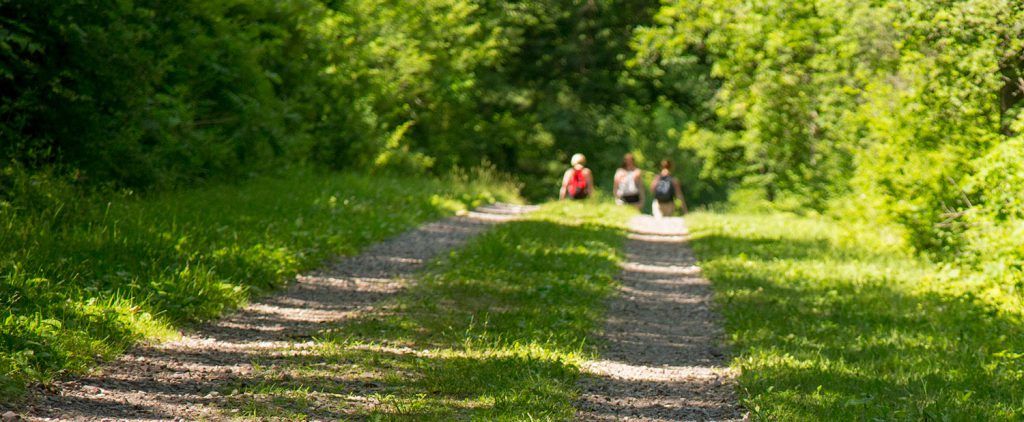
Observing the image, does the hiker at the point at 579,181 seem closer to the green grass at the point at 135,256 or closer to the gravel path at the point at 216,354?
the green grass at the point at 135,256

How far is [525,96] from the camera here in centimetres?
3662

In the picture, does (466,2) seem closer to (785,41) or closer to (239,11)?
(785,41)

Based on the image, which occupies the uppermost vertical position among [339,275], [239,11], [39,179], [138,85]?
[239,11]

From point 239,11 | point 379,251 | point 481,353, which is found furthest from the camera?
point 239,11

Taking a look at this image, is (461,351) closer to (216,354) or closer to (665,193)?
(216,354)

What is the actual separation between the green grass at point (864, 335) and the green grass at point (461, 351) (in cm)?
123

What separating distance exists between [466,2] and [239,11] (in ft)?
51.3

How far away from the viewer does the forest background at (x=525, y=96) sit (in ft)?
40.3

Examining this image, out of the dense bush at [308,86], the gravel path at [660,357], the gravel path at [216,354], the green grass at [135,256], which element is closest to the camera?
the gravel path at [216,354]

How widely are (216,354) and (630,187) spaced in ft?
54.6

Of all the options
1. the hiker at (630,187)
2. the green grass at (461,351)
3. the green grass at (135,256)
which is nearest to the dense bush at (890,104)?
the hiker at (630,187)

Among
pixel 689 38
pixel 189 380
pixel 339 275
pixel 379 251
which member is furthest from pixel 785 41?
pixel 189 380

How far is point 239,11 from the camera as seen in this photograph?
18891mm

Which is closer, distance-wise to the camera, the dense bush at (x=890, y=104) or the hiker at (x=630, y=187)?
the dense bush at (x=890, y=104)
